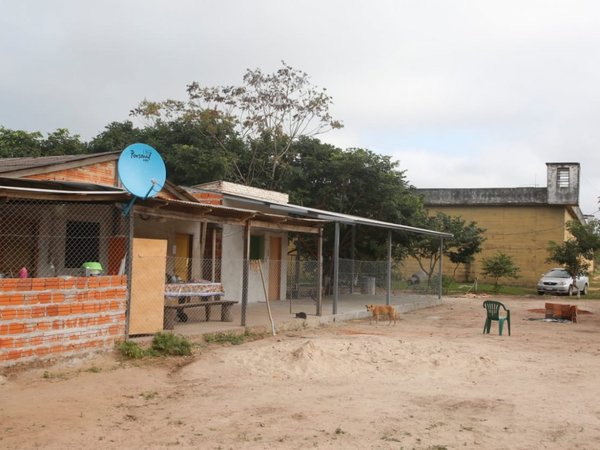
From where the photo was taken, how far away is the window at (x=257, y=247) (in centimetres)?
1880

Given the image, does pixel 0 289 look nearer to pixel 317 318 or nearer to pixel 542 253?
pixel 317 318

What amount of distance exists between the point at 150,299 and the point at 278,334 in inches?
140

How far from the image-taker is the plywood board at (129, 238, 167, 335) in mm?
9992

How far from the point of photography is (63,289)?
340 inches

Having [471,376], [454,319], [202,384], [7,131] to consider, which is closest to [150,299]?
[202,384]

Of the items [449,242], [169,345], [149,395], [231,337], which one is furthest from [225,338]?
[449,242]

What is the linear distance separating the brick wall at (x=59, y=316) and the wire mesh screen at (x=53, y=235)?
257cm

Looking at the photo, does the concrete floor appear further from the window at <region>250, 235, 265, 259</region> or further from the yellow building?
the yellow building

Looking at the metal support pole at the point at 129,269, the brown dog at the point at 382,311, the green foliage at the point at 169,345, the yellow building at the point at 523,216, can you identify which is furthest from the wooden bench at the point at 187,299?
the yellow building at the point at 523,216

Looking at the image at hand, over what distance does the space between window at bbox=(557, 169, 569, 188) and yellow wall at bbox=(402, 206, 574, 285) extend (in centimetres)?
139

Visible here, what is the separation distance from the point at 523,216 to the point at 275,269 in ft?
74.4

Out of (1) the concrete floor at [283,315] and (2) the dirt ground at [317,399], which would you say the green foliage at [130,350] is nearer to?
(2) the dirt ground at [317,399]

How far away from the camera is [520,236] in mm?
37188

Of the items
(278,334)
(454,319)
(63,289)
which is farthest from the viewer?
(454,319)
